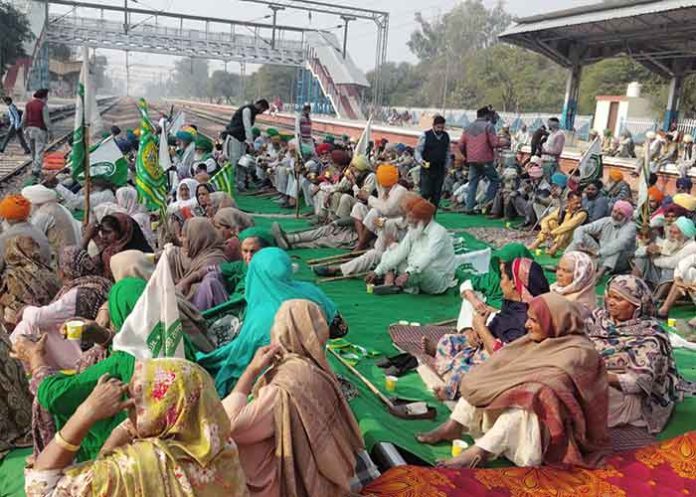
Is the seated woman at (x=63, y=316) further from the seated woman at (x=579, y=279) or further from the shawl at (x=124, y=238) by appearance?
the seated woman at (x=579, y=279)

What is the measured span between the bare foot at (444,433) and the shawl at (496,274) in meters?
1.23

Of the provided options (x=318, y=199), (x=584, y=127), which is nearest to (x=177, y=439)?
(x=318, y=199)

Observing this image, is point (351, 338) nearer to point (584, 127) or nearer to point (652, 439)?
point (652, 439)

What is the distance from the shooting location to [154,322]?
2.92 m

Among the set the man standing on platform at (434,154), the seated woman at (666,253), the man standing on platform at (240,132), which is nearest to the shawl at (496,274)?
the seated woman at (666,253)

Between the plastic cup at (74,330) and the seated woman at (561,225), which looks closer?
the plastic cup at (74,330)

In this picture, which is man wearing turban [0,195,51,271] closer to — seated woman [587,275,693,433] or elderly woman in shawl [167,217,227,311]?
elderly woman in shawl [167,217,227,311]

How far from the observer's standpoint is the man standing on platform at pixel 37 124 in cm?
1226

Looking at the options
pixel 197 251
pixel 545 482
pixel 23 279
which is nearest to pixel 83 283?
pixel 23 279

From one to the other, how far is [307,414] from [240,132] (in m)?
10.3

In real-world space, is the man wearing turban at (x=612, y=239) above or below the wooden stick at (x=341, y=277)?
above

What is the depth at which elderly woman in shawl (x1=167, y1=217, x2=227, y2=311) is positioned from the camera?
500 cm

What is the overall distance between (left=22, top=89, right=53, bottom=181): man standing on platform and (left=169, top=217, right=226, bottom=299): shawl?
26.6 feet

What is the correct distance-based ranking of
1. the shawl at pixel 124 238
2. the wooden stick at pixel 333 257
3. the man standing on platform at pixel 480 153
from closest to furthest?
1. the shawl at pixel 124 238
2. the wooden stick at pixel 333 257
3. the man standing on platform at pixel 480 153
